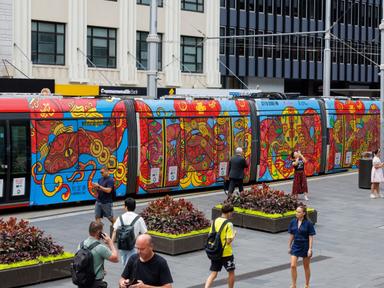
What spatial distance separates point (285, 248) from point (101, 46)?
30.5 metres

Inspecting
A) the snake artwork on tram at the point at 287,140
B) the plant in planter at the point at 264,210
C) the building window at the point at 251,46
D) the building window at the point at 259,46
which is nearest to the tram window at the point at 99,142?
the plant in planter at the point at 264,210

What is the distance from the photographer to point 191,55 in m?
51.0

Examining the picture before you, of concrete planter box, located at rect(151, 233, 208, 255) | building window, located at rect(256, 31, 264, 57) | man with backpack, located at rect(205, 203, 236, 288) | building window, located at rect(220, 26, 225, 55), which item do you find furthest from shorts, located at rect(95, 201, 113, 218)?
building window, located at rect(256, 31, 264, 57)

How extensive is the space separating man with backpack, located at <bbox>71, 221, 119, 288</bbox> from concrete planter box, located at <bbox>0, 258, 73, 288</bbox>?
Answer: 136 inches

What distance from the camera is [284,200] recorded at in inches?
749

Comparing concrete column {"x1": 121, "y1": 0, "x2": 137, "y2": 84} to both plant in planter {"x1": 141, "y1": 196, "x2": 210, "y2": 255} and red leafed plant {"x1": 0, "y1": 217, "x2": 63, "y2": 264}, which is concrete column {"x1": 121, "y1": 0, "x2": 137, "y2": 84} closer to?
plant in planter {"x1": 141, "y1": 196, "x2": 210, "y2": 255}

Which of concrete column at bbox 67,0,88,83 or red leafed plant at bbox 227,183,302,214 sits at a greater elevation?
concrete column at bbox 67,0,88,83

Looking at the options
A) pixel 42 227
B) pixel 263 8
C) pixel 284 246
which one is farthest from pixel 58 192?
pixel 263 8

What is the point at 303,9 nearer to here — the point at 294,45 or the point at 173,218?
the point at 294,45

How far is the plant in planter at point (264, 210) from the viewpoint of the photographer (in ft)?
61.3

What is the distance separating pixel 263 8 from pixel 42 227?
47.7m

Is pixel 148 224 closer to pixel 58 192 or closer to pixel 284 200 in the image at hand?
pixel 284 200

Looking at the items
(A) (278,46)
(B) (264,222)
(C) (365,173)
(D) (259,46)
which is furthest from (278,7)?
(B) (264,222)

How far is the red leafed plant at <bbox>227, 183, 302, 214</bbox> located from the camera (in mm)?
18953
